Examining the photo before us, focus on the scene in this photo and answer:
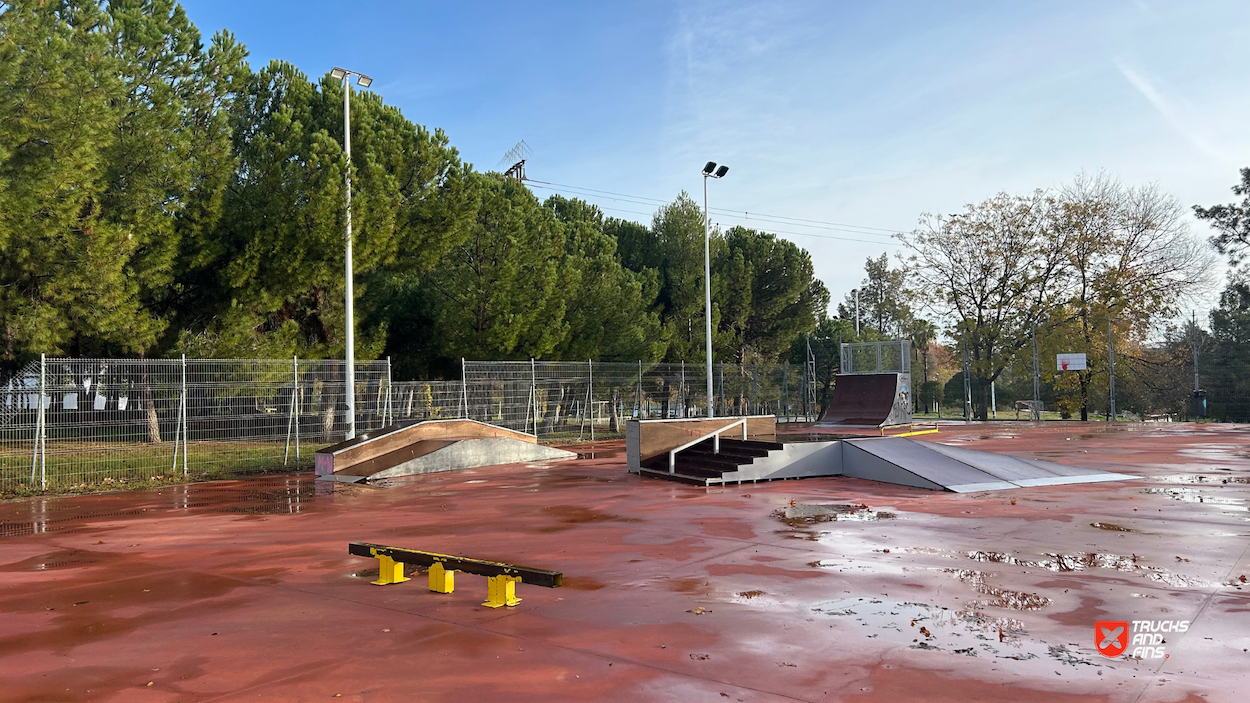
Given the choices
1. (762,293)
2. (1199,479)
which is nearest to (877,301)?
(762,293)

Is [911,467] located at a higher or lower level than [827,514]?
higher

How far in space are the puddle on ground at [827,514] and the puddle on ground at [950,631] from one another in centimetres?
370

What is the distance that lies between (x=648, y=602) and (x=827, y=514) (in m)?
5.02

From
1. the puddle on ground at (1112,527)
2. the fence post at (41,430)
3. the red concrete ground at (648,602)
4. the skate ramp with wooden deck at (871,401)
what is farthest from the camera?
the skate ramp with wooden deck at (871,401)

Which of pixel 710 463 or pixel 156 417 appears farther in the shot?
pixel 156 417

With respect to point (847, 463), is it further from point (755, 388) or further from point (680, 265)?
point (680, 265)

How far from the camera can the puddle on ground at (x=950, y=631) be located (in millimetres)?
4805

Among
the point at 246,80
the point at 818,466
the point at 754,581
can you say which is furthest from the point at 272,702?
the point at 246,80

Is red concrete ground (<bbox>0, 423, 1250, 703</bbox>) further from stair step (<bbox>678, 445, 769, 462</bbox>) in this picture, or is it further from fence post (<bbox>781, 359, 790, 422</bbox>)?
fence post (<bbox>781, 359, 790, 422</bbox>)

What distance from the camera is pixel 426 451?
17.5 metres

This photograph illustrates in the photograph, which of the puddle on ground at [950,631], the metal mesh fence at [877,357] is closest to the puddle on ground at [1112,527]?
the puddle on ground at [950,631]

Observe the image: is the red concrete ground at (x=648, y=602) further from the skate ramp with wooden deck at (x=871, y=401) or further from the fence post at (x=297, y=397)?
the skate ramp with wooden deck at (x=871, y=401)

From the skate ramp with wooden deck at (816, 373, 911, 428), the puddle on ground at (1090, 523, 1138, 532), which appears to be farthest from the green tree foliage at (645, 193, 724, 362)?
the puddle on ground at (1090, 523, 1138, 532)
